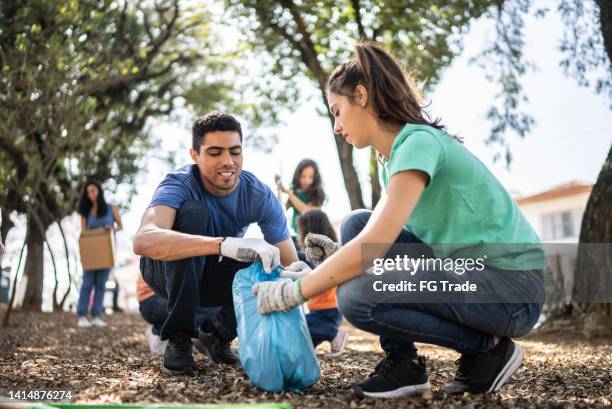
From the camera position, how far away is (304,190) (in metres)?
6.09

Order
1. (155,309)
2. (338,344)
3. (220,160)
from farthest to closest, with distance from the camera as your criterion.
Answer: (338,344), (155,309), (220,160)

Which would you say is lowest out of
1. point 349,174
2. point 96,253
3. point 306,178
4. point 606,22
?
point 96,253

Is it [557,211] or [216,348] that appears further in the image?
[557,211]

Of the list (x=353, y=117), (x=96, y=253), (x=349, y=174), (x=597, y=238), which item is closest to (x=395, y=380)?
(x=353, y=117)

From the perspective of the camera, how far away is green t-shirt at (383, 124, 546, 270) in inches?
87.7

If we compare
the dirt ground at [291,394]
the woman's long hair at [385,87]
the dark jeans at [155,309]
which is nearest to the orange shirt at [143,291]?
the dark jeans at [155,309]

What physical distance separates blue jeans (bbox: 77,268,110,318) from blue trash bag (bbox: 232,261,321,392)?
5.14m

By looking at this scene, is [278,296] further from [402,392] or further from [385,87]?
[385,87]

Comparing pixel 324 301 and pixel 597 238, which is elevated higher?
pixel 597 238

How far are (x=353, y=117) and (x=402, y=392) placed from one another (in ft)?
3.21

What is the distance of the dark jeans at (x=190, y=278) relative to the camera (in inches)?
113

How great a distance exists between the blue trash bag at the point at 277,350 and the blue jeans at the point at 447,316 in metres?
0.25

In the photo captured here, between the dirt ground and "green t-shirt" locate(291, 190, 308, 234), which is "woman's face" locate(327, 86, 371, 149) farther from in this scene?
"green t-shirt" locate(291, 190, 308, 234)

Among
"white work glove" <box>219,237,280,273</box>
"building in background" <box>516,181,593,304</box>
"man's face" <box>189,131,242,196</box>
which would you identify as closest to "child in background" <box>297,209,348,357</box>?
"man's face" <box>189,131,242,196</box>
